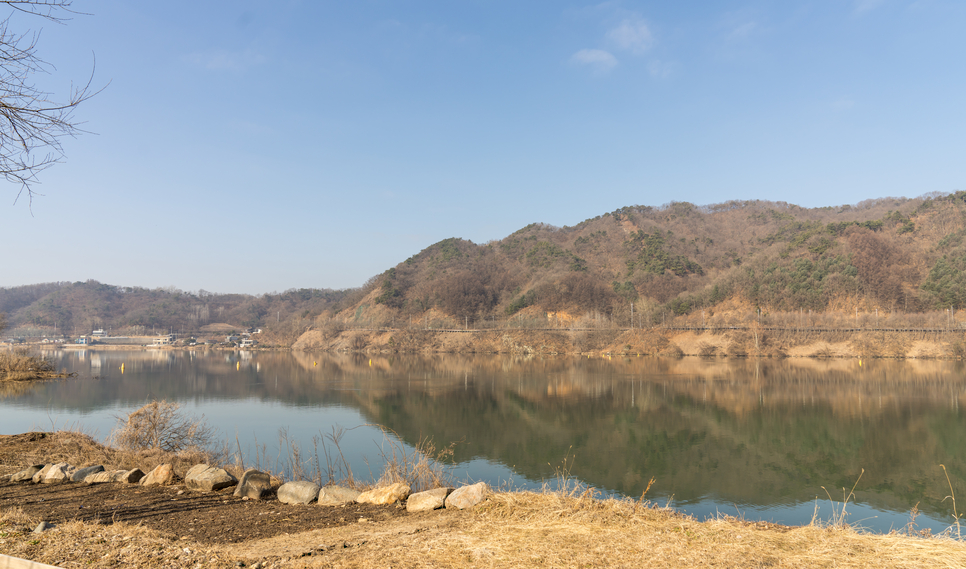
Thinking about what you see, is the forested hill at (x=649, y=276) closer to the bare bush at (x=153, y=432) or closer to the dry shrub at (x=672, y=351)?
the dry shrub at (x=672, y=351)

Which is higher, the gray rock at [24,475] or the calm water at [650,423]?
the gray rock at [24,475]

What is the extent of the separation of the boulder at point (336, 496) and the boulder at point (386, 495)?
0.13 m

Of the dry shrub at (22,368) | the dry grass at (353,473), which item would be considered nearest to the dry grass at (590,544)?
the dry grass at (353,473)

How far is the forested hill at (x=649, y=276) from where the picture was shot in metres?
71.0

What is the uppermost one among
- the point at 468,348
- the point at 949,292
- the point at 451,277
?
the point at 451,277

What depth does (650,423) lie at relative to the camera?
22.8 meters

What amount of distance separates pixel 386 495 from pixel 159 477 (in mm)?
3940

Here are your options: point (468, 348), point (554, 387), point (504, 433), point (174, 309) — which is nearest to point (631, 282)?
point (468, 348)

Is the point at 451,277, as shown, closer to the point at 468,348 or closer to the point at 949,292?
the point at 468,348

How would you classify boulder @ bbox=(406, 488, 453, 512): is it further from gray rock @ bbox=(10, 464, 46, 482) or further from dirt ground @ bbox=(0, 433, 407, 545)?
gray rock @ bbox=(10, 464, 46, 482)

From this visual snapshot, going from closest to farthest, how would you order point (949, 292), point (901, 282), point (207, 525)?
point (207, 525) < point (949, 292) < point (901, 282)

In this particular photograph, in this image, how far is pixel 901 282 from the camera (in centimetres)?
6981

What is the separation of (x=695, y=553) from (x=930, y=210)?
10612cm

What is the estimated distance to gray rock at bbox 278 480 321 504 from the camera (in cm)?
783
